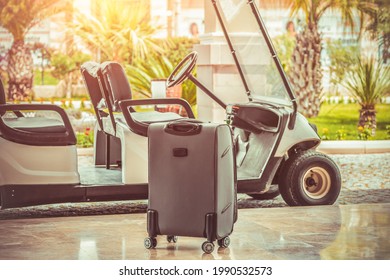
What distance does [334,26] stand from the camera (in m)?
13.3

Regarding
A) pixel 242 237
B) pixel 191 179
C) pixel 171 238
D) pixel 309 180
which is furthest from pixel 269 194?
pixel 191 179

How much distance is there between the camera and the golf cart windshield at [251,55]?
6.47 m

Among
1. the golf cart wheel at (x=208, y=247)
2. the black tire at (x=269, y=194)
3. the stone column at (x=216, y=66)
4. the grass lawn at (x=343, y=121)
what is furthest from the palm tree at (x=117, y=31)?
the golf cart wheel at (x=208, y=247)

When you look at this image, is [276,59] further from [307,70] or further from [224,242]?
[307,70]

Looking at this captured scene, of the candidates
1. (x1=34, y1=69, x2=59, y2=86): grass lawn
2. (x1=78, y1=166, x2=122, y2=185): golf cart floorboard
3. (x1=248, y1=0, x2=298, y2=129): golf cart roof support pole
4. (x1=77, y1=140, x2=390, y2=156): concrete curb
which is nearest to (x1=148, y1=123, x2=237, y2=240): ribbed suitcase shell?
(x1=78, y1=166, x2=122, y2=185): golf cart floorboard

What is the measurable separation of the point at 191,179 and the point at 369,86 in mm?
5589

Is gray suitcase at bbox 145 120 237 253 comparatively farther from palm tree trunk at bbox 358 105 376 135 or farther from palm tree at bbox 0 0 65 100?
palm tree trunk at bbox 358 105 376 135

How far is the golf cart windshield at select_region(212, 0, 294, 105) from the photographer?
6.47 m

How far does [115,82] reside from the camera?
6.12 metres

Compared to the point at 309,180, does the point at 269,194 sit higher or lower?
lower

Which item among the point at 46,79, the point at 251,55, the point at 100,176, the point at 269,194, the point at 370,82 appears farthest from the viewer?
the point at 46,79

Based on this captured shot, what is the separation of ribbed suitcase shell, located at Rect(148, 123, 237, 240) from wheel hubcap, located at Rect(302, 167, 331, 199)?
1584 mm
